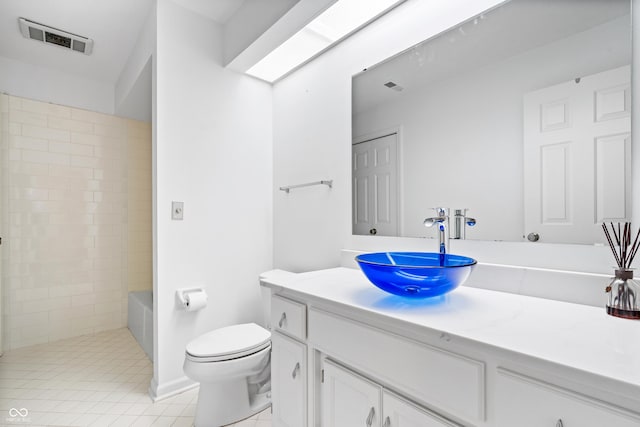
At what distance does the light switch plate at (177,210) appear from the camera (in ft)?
6.33

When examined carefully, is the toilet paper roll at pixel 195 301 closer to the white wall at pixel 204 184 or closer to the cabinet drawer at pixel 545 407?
the white wall at pixel 204 184

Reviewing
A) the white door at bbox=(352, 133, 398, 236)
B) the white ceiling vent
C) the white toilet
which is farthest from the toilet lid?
the white ceiling vent

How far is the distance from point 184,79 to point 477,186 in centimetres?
187

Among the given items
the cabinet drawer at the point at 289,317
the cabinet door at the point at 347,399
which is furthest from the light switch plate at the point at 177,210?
the cabinet door at the point at 347,399

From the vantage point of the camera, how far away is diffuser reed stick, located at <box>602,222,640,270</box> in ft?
2.75

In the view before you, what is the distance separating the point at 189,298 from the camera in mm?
1893

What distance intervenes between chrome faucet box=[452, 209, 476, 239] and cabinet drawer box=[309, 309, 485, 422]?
2.06 feet

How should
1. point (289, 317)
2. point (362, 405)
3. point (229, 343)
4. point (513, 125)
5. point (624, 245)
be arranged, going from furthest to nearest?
point (229, 343) < point (289, 317) < point (513, 125) < point (362, 405) < point (624, 245)

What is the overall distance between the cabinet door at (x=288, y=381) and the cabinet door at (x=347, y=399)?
0.11 m

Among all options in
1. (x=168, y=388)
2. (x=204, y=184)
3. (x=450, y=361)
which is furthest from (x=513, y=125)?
(x=168, y=388)

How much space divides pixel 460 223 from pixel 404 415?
783mm

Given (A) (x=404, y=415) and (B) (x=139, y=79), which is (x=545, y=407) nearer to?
(A) (x=404, y=415)

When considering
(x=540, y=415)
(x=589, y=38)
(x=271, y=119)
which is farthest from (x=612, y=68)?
(x=271, y=119)

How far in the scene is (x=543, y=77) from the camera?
1083mm
